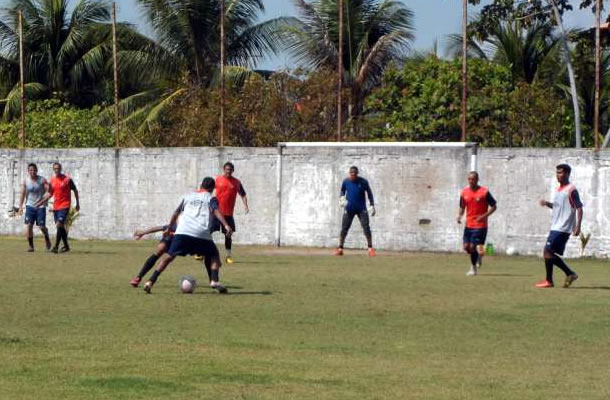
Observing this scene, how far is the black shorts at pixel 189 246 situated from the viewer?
18000 mm

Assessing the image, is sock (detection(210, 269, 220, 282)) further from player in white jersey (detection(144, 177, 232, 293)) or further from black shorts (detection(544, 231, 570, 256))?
black shorts (detection(544, 231, 570, 256))

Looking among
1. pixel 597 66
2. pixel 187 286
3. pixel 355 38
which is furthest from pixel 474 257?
pixel 355 38

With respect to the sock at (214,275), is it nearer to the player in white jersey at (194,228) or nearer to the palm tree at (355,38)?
the player in white jersey at (194,228)

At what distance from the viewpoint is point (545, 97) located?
41.5m

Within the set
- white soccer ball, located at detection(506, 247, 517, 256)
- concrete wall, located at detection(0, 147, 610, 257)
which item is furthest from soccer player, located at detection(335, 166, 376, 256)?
white soccer ball, located at detection(506, 247, 517, 256)

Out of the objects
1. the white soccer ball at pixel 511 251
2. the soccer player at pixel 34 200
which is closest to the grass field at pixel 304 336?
the soccer player at pixel 34 200

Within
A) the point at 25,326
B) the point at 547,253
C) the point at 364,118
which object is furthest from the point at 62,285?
the point at 364,118

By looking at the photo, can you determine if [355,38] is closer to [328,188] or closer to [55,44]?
[55,44]

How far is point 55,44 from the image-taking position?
52.9 metres

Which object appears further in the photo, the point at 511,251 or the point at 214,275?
the point at 511,251

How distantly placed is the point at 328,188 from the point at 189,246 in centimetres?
1295

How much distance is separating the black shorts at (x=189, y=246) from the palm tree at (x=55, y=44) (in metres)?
34.5

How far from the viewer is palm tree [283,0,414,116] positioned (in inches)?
1893

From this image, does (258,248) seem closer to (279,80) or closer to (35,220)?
(35,220)
